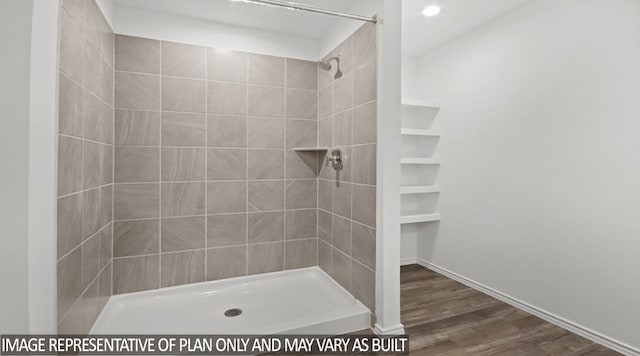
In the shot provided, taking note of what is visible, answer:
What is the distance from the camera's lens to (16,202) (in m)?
1.07

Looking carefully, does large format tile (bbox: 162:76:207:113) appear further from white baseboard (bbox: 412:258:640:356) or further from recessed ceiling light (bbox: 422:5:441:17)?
white baseboard (bbox: 412:258:640:356)

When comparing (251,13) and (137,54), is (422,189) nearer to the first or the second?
(251,13)

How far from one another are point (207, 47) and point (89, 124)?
44.0 inches

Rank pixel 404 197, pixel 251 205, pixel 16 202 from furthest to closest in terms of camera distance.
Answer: pixel 404 197 → pixel 251 205 → pixel 16 202

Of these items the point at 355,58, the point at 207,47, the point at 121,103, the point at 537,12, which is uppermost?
the point at 537,12

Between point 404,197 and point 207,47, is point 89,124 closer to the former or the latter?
point 207,47

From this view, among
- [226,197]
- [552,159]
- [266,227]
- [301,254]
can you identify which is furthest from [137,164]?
[552,159]

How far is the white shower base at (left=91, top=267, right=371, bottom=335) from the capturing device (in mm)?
1845

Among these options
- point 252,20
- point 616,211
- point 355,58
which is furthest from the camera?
point 252,20

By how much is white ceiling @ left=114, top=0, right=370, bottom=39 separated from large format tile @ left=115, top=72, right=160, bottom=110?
52 cm

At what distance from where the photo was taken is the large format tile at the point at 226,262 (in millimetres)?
2463

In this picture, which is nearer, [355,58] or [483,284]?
[355,58]

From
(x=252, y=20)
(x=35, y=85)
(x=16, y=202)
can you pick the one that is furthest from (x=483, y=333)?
(x=252, y=20)

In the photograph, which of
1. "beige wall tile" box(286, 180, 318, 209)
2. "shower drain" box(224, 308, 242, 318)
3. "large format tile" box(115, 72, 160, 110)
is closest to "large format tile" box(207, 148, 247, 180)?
"beige wall tile" box(286, 180, 318, 209)
